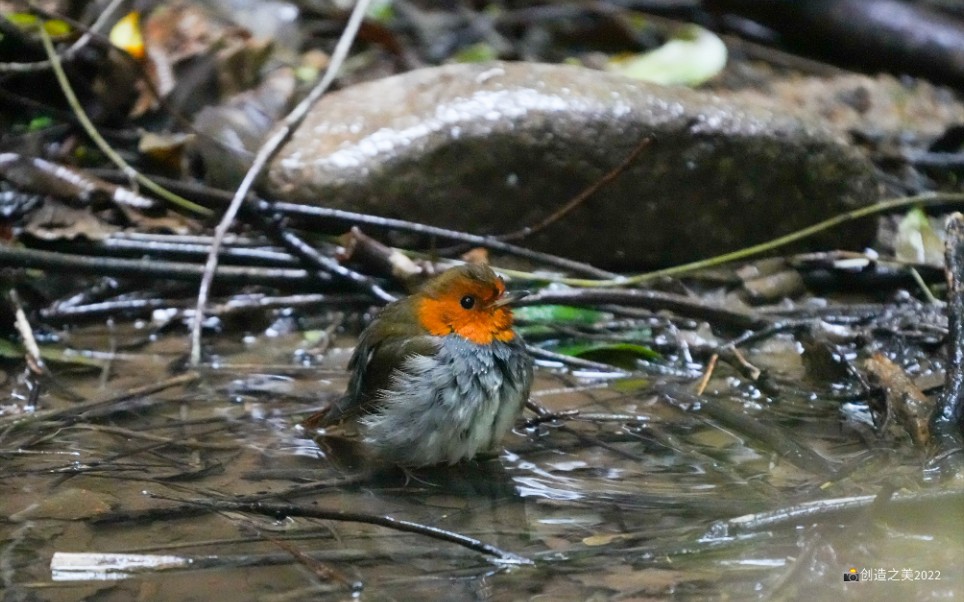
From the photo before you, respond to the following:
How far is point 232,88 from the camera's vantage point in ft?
19.6

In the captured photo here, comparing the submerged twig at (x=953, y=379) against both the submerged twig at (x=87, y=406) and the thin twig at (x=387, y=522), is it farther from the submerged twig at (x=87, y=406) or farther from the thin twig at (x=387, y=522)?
the submerged twig at (x=87, y=406)

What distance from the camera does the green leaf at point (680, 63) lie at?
20.5ft

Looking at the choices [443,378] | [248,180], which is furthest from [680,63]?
[443,378]

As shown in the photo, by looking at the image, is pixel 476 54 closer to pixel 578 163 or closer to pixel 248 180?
pixel 578 163

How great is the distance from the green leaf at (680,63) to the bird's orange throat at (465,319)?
309 cm

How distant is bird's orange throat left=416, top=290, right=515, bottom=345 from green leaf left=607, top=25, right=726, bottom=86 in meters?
3.09

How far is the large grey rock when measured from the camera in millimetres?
4820

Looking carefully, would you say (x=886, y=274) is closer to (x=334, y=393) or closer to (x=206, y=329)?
(x=334, y=393)

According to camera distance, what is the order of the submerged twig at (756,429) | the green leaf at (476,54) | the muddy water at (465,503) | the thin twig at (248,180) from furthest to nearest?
1. the green leaf at (476,54)
2. the thin twig at (248,180)
3. the submerged twig at (756,429)
4. the muddy water at (465,503)

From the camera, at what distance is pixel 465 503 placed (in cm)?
294

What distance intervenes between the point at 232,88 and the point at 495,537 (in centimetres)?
407

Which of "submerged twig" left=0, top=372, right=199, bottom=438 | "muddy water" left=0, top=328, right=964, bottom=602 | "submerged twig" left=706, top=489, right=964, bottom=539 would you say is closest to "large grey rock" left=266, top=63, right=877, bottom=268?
"muddy water" left=0, top=328, right=964, bottom=602

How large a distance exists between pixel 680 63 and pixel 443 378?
3.86 metres

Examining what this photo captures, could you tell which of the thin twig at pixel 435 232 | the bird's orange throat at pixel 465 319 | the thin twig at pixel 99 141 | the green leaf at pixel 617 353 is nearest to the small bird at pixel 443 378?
the bird's orange throat at pixel 465 319
